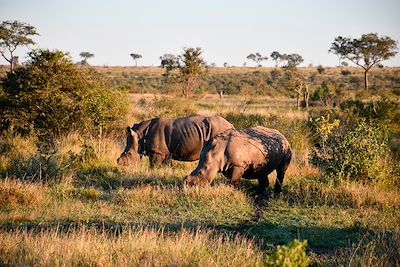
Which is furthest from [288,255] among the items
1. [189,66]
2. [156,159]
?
[189,66]

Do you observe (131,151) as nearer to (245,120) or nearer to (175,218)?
(175,218)

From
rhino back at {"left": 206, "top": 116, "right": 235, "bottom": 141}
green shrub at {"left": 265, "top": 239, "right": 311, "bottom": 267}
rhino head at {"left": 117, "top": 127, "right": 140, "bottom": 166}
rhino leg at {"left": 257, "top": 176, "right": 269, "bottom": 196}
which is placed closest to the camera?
green shrub at {"left": 265, "top": 239, "right": 311, "bottom": 267}

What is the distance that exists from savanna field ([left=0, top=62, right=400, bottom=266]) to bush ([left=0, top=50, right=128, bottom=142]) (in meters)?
0.05

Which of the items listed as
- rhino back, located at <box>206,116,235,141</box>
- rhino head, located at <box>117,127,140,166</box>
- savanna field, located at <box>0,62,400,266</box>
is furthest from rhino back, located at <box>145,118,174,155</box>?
rhino back, located at <box>206,116,235,141</box>

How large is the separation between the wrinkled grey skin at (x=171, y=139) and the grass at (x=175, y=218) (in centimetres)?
40

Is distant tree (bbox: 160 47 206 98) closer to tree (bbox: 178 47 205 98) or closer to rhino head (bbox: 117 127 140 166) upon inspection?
tree (bbox: 178 47 205 98)

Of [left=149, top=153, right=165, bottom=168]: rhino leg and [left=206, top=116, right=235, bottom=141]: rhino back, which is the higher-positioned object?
[left=206, top=116, right=235, bottom=141]: rhino back

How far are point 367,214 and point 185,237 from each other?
13.7 ft

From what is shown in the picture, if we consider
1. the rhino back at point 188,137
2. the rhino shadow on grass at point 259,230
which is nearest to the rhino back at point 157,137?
the rhino back at point 188,137

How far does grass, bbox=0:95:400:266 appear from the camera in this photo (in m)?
5.93

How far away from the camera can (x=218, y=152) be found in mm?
10273

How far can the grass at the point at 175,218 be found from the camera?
5.93m

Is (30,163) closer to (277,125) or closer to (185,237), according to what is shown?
(185,237)

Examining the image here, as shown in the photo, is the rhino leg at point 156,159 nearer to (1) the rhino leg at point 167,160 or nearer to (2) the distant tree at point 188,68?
(1) the rhino leg at point 167,160
